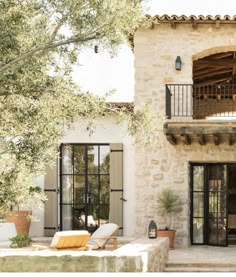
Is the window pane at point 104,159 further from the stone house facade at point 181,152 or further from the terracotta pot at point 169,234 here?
the terracotta pot at point 169,234

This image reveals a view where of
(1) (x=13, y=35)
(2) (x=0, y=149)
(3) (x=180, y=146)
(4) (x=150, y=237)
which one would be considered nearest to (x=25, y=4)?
(1) (x=13, y=35)

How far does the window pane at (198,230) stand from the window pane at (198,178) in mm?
736

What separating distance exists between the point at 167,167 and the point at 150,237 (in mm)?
2841

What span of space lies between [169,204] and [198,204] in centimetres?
100

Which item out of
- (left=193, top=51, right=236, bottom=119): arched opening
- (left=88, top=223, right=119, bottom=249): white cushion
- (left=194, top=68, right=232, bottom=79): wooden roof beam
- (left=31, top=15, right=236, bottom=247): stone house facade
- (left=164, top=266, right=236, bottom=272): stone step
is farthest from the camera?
(left=194, top=68, right=232, bottom=79): wooden roof beam

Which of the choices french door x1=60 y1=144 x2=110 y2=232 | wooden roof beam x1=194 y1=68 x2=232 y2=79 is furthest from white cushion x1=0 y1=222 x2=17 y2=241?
wooden roof beam x1=194 y1=68 x2=232 y2=79

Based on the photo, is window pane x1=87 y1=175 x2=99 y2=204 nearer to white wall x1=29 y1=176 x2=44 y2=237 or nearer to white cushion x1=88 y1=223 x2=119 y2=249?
white wall x1=29 y1=176 x2=44 y2=237

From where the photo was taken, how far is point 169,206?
14367 mm

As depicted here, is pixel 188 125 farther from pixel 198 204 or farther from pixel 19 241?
pixel 19 241

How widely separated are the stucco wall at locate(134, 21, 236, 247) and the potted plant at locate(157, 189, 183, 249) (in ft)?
0.77

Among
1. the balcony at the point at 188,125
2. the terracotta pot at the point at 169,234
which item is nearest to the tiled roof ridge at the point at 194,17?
the balcony at the point at 188,125

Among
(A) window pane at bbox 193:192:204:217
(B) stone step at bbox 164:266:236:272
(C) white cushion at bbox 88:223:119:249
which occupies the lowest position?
(B) stone step at bbox 164:266:236:272

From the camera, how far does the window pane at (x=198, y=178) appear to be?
1506cm

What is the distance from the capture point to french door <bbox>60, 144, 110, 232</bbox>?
52.7ft
